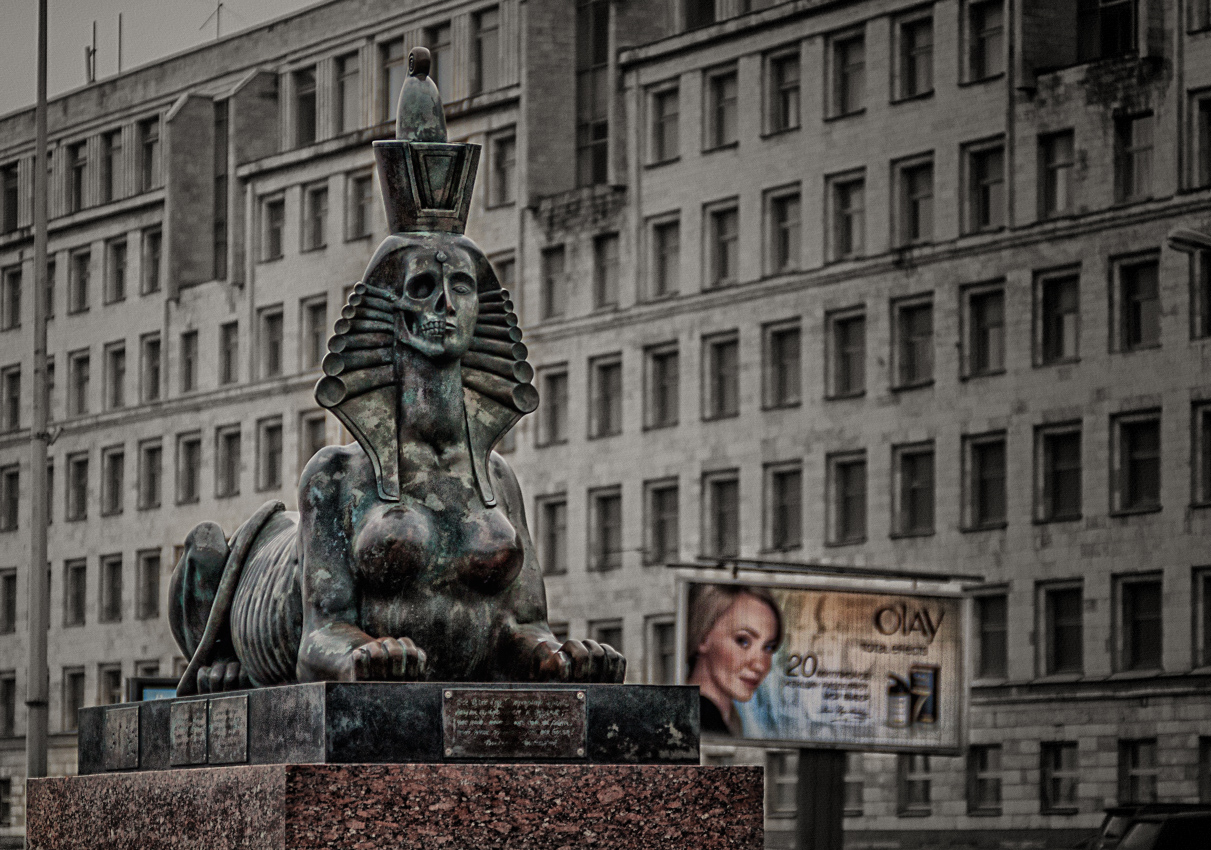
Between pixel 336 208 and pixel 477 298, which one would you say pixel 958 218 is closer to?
pixel 336 208

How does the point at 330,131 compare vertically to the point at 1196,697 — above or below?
above

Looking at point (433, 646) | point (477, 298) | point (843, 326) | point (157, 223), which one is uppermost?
point (157, 223)

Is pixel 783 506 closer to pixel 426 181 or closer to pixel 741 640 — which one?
pixel 741 640

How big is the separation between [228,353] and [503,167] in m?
15.7

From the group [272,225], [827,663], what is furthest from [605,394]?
[827,663]

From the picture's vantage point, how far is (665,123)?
78312 millimetres

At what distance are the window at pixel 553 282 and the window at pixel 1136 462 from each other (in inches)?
838

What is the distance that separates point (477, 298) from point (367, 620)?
150 centimetres

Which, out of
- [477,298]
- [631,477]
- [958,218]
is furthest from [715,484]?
[477,298]

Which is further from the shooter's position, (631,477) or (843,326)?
(631,477)

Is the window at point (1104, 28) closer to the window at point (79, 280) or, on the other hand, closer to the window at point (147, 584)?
the window at point (147, 584)

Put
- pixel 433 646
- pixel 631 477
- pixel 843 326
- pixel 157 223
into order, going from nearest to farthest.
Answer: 1. pixel 433 646
2. pixel 843 326
3. pixel 631 477
4. pixel 157 223

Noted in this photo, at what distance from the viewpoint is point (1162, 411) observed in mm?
63375

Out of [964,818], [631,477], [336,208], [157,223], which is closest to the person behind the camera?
[964,818]
